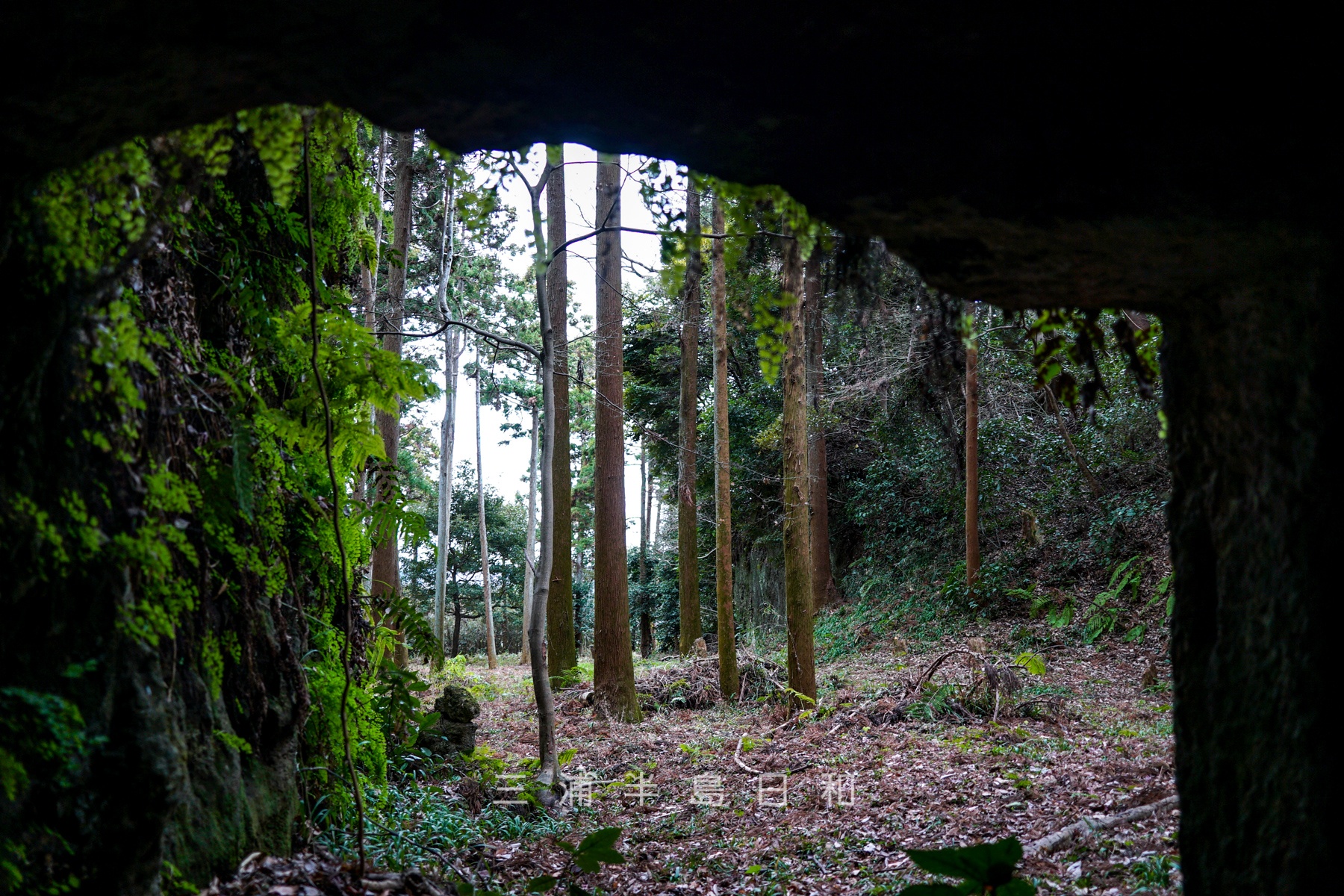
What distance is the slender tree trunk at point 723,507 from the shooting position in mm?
10555

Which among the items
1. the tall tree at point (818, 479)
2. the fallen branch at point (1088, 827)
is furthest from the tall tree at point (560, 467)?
the fallen branch at point (1088, 827)

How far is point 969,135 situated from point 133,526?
8.73 feet

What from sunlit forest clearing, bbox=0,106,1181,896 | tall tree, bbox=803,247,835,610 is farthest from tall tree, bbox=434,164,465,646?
tall tree, bbox=803,247,835,610

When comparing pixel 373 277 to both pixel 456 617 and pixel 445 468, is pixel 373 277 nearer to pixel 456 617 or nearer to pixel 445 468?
pixel 445 468

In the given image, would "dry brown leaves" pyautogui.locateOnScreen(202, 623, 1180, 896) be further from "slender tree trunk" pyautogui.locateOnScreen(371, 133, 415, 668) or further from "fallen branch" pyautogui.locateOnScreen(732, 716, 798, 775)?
"slender tree trunk" pyautogui.locateOnScreen(371, 133, 415, 668)

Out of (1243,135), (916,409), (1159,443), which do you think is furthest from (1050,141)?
(916,409)

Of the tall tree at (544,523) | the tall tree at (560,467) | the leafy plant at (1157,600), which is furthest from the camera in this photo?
the leafy plant at (1157,600)

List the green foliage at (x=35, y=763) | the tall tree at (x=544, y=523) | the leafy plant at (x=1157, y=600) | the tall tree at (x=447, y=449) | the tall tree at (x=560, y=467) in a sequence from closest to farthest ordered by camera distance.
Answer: the green foliage at (x=35, y=763)
the tall tree at (x=544, y=523)
the tall tree at (x=560, y=467)
the leafy plant at (x=1157, y=600)
the tall tree at (x=447, y=449)

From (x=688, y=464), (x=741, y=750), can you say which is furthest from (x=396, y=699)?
(x=688, y=464)

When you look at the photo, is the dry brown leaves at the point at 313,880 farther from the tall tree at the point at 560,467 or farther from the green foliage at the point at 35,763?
the tall tree at the point at 560,467

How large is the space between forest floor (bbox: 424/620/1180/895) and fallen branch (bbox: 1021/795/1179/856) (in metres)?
0.05

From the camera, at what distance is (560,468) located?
11.4 meters

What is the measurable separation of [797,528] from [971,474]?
20.4 feet

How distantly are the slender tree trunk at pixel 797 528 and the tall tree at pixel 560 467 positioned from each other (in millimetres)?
3046
